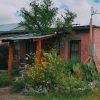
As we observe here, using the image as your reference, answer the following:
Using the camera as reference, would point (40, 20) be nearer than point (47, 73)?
No

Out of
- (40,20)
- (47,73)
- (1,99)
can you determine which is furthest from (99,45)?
(1,99)

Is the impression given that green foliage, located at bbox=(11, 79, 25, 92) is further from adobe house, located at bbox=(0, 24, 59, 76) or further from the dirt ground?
adobe house, located at bbox=(0, 24, 59, 76)

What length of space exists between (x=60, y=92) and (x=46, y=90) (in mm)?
601

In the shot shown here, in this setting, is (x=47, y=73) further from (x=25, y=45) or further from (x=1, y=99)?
(x=25, y=45)

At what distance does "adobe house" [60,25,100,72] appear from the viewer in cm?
2170

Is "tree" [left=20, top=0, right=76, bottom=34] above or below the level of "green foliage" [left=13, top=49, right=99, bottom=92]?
above

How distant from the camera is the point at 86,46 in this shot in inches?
864

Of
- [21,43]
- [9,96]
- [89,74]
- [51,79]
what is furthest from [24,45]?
[9,96]

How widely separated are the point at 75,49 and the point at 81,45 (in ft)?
2.08

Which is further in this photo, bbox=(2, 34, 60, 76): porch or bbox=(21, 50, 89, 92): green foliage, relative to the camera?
bbox=(2, 34, 60, 76): porch

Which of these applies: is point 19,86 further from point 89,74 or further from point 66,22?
point 66,22


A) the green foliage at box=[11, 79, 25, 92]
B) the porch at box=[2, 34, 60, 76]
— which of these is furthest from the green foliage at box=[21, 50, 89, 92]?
the porch at box=[2, 34, 60, 76]

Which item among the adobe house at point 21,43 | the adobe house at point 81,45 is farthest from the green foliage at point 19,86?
the adobe house at point 81,45

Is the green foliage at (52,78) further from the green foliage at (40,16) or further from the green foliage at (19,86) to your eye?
the green foliage at (40,16)
